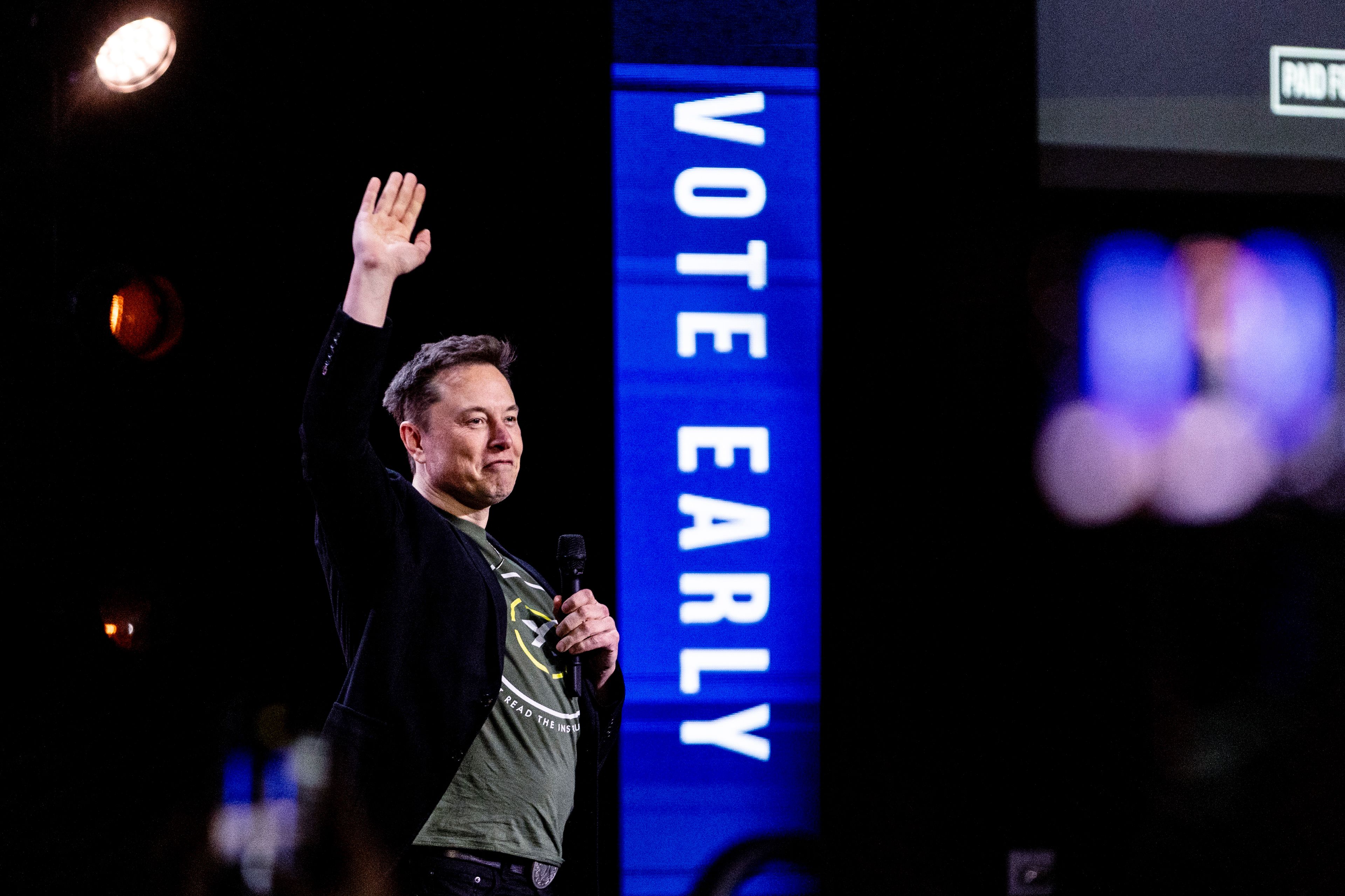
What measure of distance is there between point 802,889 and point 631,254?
1983 mm

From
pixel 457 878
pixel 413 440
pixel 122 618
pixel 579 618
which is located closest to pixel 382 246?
pixel 413 440

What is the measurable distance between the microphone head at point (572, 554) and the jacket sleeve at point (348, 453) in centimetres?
35

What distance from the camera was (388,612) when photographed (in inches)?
71.7

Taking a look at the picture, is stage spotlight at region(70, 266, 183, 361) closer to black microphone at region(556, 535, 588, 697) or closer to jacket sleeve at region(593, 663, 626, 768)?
black microphone at region(556, 535, 588, 697)

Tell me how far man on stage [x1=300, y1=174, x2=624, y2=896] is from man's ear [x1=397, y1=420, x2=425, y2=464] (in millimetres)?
185

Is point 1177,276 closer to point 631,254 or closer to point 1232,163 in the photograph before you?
point 1232,163

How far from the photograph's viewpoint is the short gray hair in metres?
2.14

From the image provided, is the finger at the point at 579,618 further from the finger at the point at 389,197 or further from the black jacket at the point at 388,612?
the finger at the point at 389,197

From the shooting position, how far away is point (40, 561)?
293 cm

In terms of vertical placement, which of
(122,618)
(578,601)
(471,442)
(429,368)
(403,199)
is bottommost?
(122,618)

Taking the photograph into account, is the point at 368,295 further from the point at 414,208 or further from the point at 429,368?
the point at 429,368

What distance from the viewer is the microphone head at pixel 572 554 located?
2.03 metres

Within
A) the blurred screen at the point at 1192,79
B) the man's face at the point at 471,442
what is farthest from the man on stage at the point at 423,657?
the blurred screen at the point at 1192,79

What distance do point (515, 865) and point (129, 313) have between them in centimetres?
177
